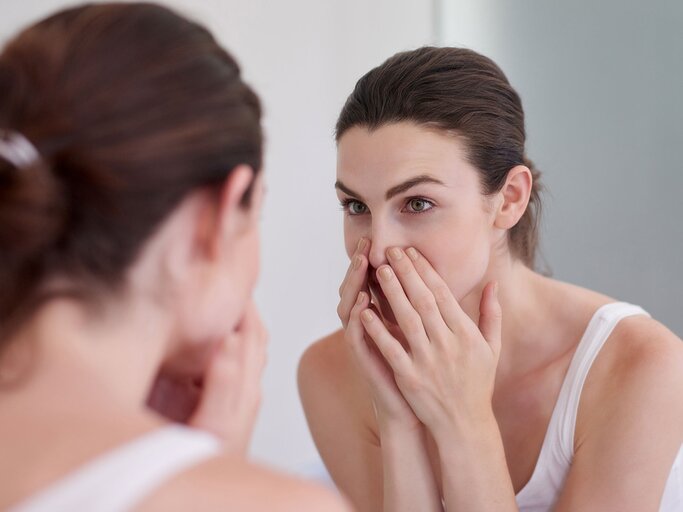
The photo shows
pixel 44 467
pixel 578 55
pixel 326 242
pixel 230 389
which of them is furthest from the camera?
pixel 326 242

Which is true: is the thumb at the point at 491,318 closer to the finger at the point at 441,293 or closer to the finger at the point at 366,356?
the finger at the point at 441,293

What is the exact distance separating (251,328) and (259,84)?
172 centimetres

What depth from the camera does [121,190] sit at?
2.47 ft

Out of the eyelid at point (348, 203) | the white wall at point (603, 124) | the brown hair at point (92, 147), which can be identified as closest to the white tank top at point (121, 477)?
the brown hair at point (92, 147)

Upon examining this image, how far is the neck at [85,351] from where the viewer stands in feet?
2.43

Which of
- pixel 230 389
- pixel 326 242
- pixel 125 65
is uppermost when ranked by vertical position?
pixel 125 65

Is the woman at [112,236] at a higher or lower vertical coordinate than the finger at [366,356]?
higher

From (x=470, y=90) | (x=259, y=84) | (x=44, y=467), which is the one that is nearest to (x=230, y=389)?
(x=44, y=467)

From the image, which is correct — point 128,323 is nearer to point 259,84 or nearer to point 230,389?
point 230,389

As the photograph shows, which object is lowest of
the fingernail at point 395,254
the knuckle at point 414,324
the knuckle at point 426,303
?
the knuckle at point 414,324

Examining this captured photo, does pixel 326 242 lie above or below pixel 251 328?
below

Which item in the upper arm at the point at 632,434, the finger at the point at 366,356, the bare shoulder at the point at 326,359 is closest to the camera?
the upper arm at the point at 632,434

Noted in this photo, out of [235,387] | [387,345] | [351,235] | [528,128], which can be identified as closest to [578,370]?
[387,345]

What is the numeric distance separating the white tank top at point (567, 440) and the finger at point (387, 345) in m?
0.31
